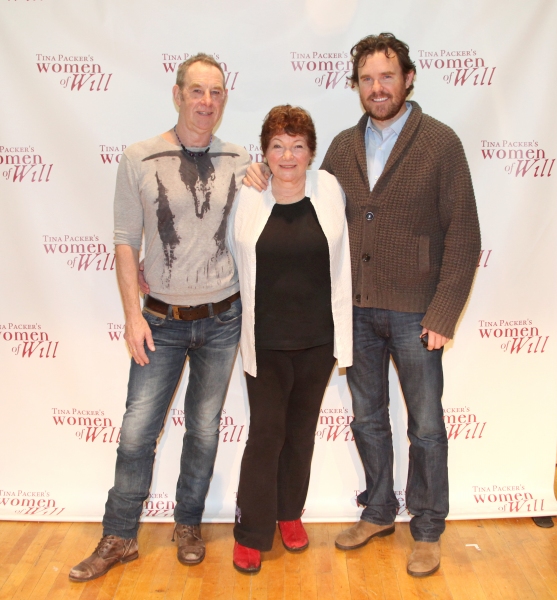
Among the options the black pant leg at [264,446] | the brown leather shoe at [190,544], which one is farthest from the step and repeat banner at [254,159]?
the black pant leg at [264,446]

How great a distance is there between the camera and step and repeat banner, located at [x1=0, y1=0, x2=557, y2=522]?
2500mm

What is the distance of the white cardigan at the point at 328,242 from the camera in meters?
2.11

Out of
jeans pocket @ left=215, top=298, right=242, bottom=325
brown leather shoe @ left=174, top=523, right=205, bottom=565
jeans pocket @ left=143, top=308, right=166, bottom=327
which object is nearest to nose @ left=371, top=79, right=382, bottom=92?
jeans pocket @ left=215, top=298, right=242, bottom=325

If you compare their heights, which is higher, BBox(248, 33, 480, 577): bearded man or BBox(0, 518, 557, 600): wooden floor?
BBox(248, 33, 480, 577): bearded man

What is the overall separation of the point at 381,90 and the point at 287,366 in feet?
Result: 3.19

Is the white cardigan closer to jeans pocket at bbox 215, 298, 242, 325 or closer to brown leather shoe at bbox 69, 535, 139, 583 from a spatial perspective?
jeans pocket at bbox 215, 298, 242, 325

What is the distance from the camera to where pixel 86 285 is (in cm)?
267

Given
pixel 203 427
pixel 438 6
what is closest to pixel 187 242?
pixel 203 427

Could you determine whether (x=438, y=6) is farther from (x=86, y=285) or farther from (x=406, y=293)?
(x=86, y=285)

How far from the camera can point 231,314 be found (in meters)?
2.28

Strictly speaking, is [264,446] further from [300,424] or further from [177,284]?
[177,284]

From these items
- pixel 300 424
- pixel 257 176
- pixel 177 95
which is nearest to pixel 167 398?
pixel 300 424

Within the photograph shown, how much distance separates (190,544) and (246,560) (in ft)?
0.78

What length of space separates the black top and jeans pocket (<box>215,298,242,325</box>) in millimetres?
147
